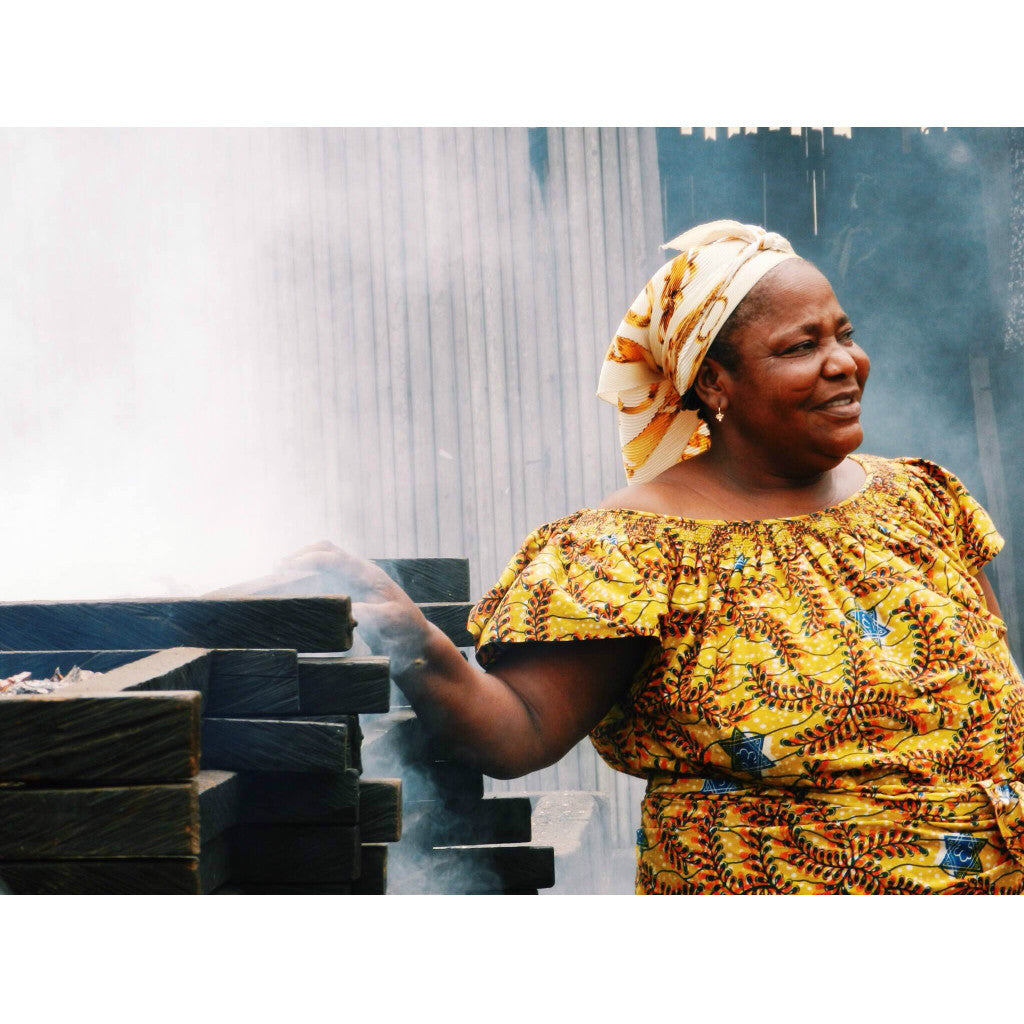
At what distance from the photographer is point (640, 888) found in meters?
2.03

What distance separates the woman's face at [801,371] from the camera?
2035 millimetres

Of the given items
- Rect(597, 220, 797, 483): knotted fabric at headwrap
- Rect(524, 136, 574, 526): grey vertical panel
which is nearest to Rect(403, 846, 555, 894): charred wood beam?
Rect(597, 220, 797, 483): knotted fabric at headwrap

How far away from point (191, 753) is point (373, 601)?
551 mm

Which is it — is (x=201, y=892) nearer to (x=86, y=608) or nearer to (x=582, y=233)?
(x=86, y=608)

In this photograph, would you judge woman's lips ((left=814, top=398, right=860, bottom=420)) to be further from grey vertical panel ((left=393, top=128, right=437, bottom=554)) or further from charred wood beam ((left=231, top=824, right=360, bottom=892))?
grey vertical panel ((left=393, top=128, right=437, bottom=554))

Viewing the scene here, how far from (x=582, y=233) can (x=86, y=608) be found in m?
3.33

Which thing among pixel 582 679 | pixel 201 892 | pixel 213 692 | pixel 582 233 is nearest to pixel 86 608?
pixel 213 692

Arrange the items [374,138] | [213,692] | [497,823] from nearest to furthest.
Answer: [213,692]
[497,823]
[374,138]

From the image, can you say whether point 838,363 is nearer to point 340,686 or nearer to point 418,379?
point 340,686

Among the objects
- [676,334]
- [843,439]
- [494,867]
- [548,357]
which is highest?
[548,357]

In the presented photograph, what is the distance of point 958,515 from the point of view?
7.57ft

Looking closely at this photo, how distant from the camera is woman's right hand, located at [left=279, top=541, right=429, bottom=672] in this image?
1707mm

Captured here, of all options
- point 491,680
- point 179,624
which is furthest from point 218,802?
point 491,680

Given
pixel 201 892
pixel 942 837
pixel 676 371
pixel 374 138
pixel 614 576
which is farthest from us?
pixel 374 138
